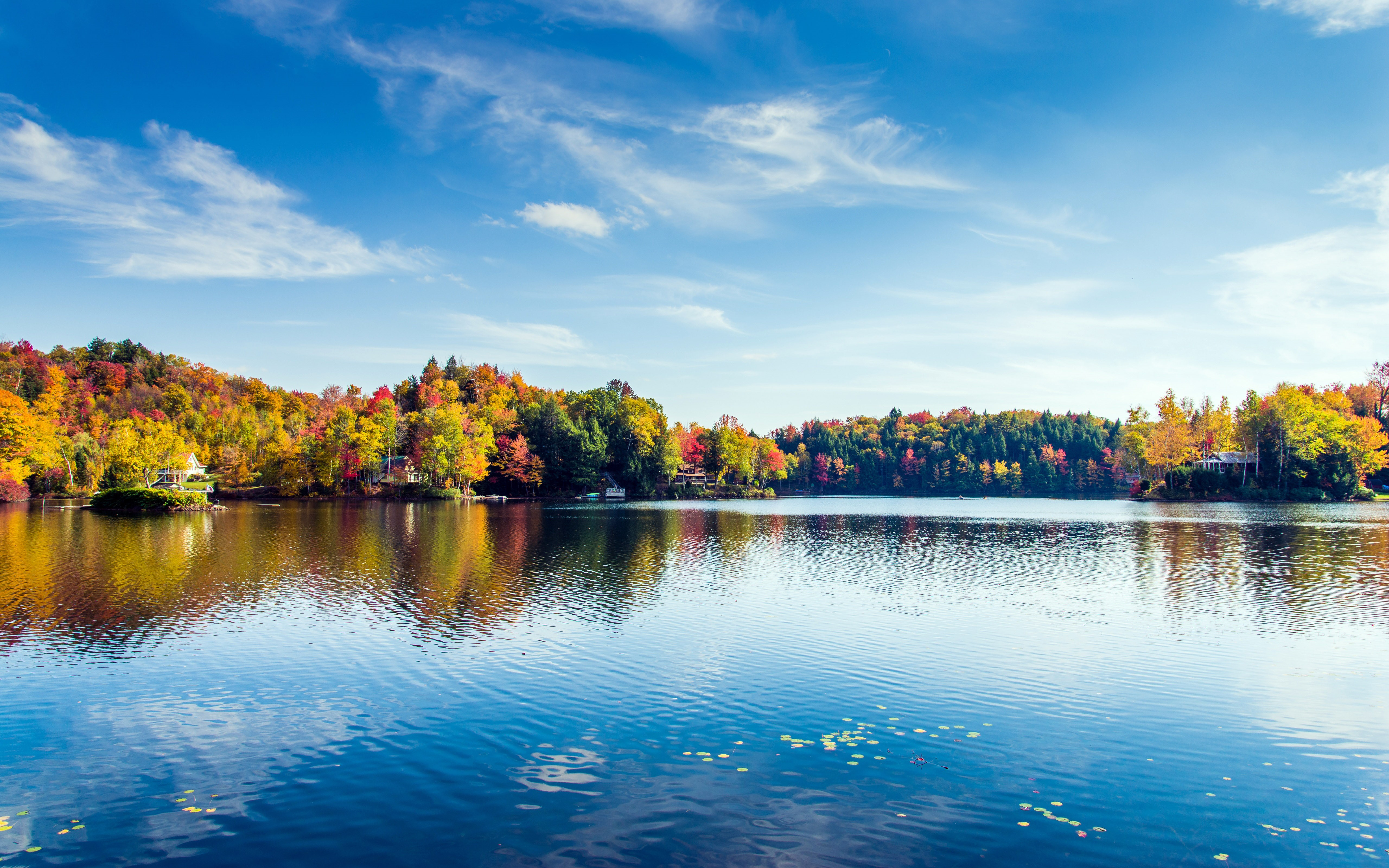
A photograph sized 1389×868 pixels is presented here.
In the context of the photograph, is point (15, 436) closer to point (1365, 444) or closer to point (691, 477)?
point (691, 477)

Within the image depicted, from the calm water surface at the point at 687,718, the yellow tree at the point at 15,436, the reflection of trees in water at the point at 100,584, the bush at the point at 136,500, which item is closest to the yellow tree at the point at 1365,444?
the calm water surface at the point at 687,718

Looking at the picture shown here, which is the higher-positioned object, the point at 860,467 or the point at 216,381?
the point at 216,381

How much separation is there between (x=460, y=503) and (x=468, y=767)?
8092 cm

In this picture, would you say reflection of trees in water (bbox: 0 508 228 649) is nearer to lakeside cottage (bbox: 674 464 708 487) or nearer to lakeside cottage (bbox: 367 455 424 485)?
lakeside cottage (bbox: 367 455 424 485)

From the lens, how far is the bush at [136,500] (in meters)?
60.0

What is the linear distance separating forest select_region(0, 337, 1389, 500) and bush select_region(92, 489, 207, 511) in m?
20.6

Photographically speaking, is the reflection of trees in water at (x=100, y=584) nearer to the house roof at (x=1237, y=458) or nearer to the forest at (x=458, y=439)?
the forest at (x=458, y=439)

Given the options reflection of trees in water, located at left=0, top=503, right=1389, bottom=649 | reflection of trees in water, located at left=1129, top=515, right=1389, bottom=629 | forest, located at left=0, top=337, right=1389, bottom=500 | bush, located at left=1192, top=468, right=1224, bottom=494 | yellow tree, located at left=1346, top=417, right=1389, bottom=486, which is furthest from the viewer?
bush, located at left=1192, top=468, right=1224, bottom=494

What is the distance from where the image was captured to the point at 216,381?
138m

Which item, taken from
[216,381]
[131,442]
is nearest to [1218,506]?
[131,442]

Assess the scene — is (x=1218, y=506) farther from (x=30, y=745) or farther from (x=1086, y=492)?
(x=30, y=745)

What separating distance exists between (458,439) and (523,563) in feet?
231

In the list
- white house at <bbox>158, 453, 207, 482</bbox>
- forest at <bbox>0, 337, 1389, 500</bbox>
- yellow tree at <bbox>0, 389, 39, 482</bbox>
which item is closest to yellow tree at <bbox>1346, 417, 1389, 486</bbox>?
forest at <bbox>0, 337, 1389, 500</bbox>

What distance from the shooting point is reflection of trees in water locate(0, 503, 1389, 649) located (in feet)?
65.6
